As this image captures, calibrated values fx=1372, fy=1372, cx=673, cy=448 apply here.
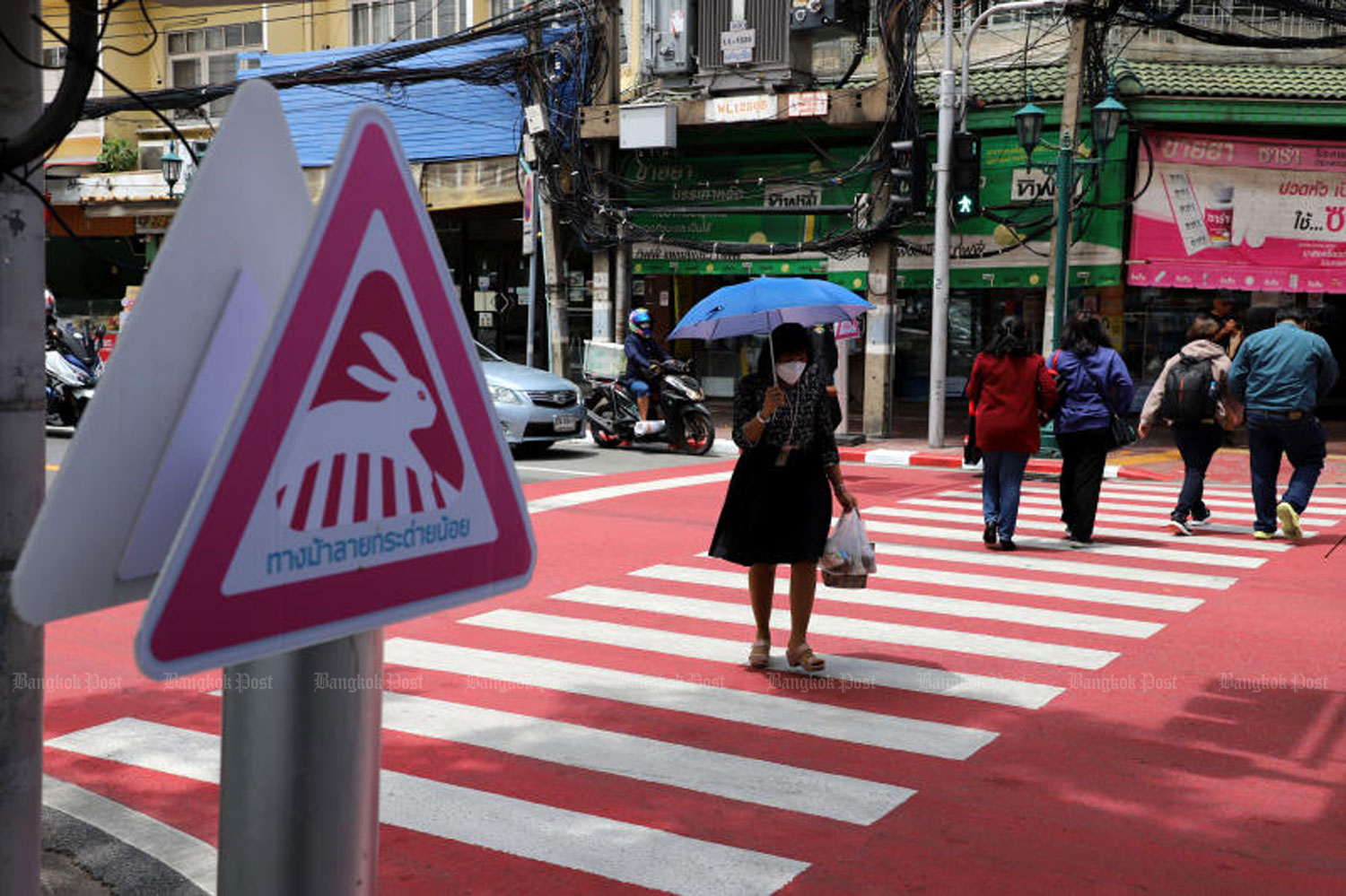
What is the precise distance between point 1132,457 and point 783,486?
12.0 m

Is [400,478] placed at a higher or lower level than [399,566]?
higher

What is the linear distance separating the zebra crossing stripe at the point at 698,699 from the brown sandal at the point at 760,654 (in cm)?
41

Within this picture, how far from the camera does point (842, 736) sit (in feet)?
Answer: 19.4

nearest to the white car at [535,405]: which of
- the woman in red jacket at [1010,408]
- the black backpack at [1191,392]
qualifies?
the woman in red jacket at [1010,408]

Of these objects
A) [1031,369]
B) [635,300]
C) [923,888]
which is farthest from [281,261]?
[635,300]

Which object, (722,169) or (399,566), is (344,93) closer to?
(722,169)

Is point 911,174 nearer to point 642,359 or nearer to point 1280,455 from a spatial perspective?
point 642,359

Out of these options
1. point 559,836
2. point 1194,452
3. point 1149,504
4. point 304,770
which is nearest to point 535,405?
point 1149,504

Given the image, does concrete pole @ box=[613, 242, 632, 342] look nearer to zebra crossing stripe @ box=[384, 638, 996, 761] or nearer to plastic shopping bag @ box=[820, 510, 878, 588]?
zebra crossing stripe @ box=[384, 638, 996, 761]

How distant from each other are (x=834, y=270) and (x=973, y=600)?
45.1 ft

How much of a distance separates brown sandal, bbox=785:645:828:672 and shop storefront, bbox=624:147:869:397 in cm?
1489

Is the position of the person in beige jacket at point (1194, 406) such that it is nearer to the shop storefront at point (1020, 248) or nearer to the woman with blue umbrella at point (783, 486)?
the woman with blue umbrella at point (783, 486)

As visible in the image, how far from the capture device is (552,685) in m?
6.70

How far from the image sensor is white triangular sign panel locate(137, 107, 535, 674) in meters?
1.84
